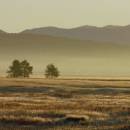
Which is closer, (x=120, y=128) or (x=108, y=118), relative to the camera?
(x=120, y=128)

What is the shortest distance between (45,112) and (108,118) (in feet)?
17.8

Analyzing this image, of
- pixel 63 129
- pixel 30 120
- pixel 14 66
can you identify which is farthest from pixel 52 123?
pixel 14 66

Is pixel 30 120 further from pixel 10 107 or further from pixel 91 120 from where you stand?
pixel 10 107

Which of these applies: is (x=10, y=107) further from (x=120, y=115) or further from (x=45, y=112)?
(x=120, y=115)

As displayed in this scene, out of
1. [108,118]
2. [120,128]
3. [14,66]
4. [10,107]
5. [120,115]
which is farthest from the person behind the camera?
[14,66]

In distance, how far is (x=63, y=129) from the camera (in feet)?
113

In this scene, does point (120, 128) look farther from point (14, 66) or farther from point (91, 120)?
point (14, 66)

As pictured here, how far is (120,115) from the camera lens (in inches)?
1823

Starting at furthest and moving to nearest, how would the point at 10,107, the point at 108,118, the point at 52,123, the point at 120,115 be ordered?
the point at 10,107
the point at 120,115
the point at 108,118
the point at 52,123

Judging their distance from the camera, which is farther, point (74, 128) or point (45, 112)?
point (45, 112)

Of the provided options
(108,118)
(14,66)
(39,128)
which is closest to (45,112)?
(108,118)

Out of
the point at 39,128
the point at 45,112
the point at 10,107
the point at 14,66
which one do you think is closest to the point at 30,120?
the point at 39,128

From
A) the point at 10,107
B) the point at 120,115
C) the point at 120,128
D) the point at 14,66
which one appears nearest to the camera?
the point at 120,128

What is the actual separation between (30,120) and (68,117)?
263cm
